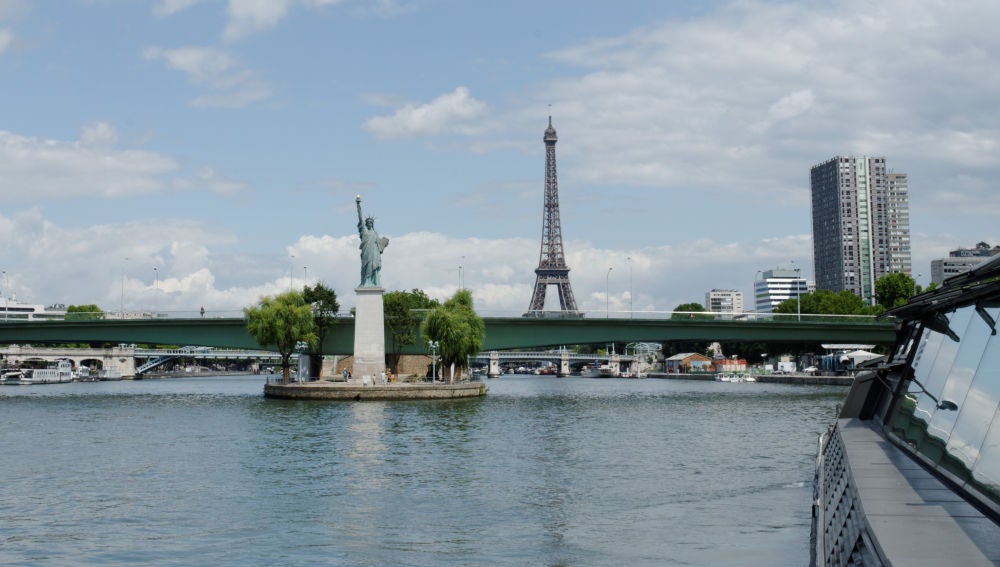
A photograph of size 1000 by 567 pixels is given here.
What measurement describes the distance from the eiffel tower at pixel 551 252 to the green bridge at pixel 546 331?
95791 millimetres

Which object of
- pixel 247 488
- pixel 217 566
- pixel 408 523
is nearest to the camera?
pixel 217 566

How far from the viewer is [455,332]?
77.1 meters

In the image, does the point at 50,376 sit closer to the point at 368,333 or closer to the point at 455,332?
the point at 368,333

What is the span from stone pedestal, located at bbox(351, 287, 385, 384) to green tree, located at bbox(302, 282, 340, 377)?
12.1 metres

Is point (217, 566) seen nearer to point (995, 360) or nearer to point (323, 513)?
point (323, 513)

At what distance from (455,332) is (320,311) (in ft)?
48.7

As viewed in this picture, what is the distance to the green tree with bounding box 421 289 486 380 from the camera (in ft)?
254

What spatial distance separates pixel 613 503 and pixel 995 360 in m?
14.1

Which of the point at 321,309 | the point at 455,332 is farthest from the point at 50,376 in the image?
the point at 455,332

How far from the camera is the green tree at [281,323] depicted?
78.1 m

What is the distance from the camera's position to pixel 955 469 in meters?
9.99

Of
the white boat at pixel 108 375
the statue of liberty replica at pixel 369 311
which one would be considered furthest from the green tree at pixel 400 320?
the white boat at pixel 108 375

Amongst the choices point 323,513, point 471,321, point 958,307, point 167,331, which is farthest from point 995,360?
point 167,331

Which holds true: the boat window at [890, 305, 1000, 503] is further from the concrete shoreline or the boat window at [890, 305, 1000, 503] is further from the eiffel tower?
the eiffel tower
